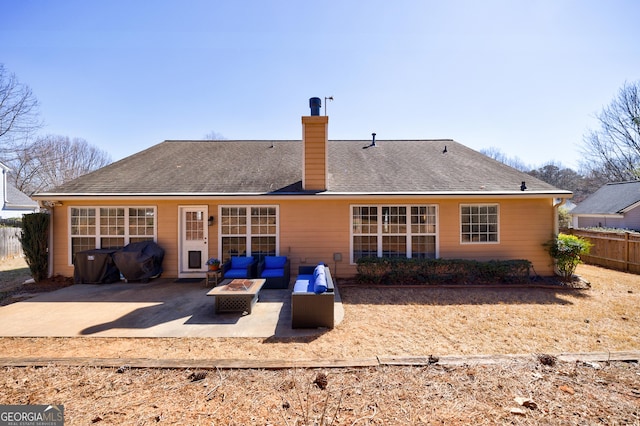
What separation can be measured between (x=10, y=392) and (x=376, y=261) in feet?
22.4

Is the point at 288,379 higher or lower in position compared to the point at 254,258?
lower

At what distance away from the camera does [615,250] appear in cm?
1044

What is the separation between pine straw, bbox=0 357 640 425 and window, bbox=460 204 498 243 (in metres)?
5.13

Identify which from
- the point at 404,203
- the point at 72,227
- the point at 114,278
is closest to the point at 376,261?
the point at 404,203

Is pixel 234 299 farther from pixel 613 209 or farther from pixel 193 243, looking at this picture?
pixel 613 209

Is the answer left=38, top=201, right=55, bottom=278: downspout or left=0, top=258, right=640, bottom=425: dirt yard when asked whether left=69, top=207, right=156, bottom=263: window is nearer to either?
left=38, top=201, right=55, bottom=278: downspout

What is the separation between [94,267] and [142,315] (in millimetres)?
3635

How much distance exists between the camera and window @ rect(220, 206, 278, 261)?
8.25 m

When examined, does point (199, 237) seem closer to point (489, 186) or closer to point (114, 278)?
point (114, 278)

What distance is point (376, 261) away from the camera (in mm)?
7668

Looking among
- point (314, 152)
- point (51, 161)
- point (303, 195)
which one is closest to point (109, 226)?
point (303, 195)

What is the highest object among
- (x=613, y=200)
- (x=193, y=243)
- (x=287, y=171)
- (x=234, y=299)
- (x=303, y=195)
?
(x=287, y=171)

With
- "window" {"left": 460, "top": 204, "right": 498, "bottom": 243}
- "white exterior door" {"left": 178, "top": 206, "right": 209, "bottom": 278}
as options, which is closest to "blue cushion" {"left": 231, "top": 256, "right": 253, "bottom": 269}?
"white exterior door" {"left": 178, "top": 206, "right": 209, "bottom": 278}

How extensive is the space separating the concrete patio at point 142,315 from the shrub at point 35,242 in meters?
1.62
